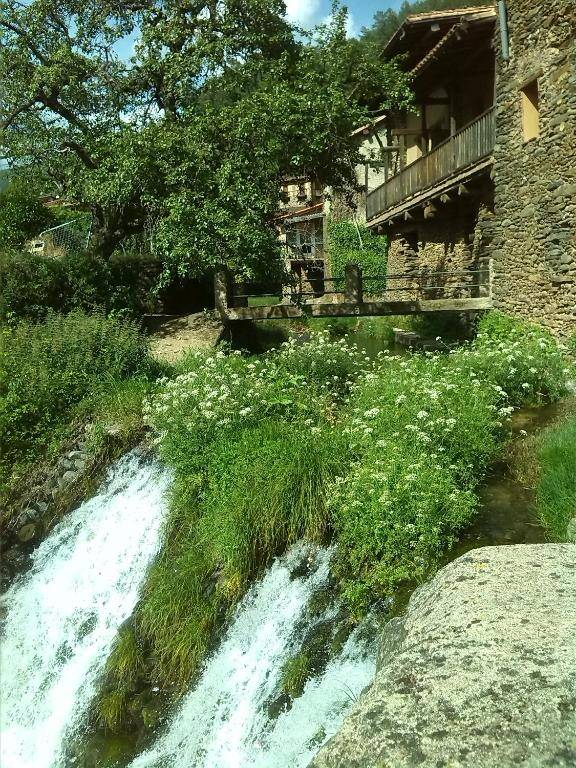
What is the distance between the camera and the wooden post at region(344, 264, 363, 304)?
13727 millimetres

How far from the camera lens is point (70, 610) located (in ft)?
22.9

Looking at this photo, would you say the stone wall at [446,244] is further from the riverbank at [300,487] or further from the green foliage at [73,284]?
the green foliage at [73,284]

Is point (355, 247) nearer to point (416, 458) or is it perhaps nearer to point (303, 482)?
point (303, 482)

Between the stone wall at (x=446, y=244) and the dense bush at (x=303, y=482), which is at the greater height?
the stone wall at (x=446, y=244)

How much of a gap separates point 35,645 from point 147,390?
4193 millimetres

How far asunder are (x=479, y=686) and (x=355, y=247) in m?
25.4

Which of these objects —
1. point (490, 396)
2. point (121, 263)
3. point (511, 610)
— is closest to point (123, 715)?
point (511, 610)

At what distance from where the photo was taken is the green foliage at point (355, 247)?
26.4m

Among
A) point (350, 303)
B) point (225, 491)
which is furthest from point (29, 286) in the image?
point (225, 491)

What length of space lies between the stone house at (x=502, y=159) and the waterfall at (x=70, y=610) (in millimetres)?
7338

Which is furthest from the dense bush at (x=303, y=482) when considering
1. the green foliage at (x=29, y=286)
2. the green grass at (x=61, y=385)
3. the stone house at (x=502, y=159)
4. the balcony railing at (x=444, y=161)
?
the balcony railing at (x=444, y=161)

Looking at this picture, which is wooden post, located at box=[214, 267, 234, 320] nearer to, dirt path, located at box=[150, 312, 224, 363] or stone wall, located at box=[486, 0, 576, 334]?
dirt path, located at box=[150, 312, 224, 363]

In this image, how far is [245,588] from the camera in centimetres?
599

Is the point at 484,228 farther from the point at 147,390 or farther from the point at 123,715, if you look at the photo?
the point at 123,715
